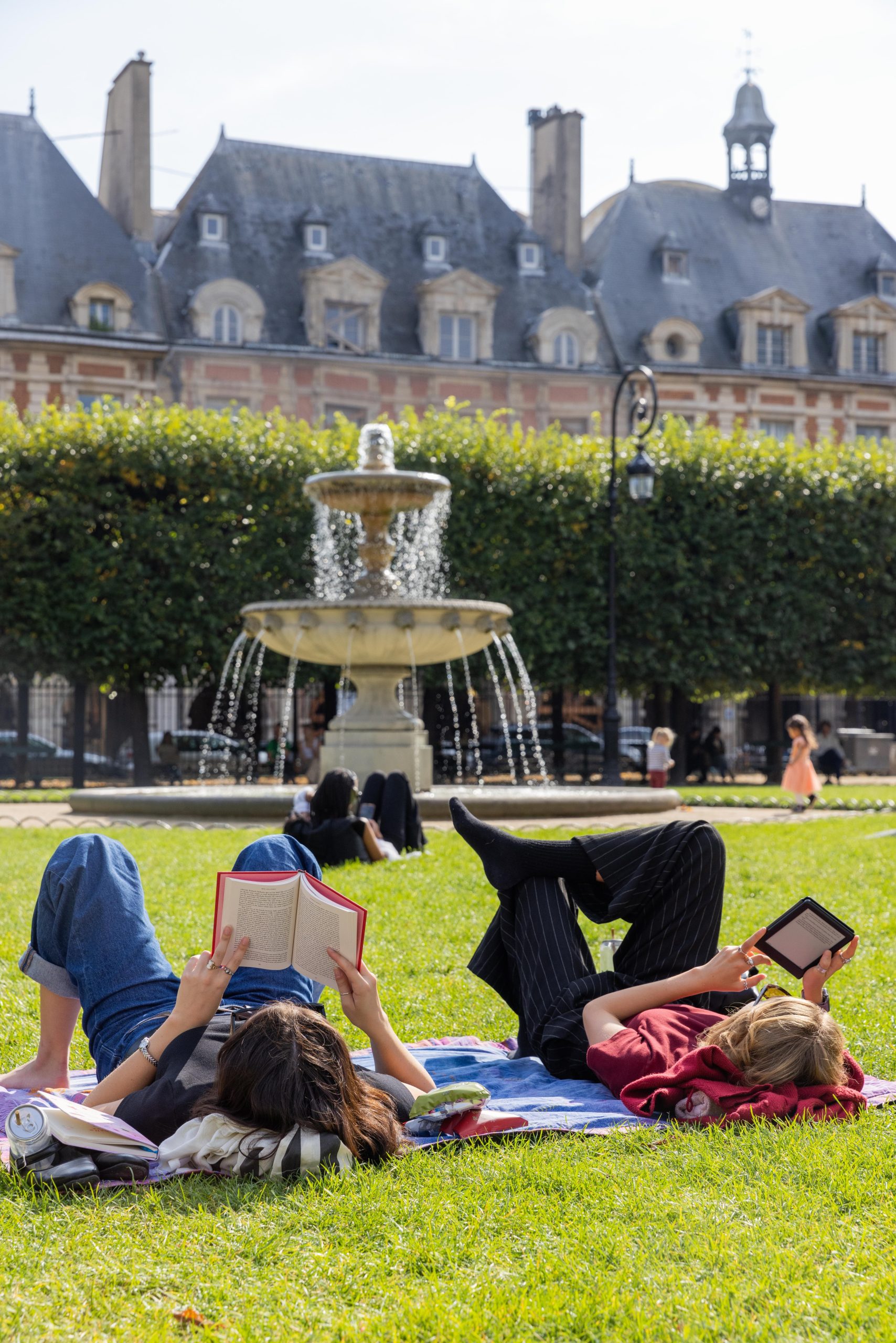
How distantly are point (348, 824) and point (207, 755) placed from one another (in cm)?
1709

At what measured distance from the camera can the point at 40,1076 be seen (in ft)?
13.9

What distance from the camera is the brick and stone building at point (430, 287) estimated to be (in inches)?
1283

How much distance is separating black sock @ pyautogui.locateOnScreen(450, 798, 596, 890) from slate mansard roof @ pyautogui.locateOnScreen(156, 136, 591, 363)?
99.2 ft

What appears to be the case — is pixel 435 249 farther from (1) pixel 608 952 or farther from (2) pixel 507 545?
(1) pixel 608 952

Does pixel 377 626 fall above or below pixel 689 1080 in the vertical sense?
above

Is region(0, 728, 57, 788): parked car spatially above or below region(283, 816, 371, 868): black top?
below

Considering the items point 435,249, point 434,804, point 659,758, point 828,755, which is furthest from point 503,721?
point 435,249

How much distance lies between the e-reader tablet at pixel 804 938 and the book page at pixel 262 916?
1.37m

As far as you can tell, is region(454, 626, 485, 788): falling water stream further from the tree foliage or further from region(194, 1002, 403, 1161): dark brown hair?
region(194, 1002, 403, 1161): dark brown hair

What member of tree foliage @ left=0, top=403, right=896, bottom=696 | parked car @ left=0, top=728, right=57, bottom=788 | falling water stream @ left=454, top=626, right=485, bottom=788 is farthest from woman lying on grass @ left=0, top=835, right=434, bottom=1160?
parked car @ left=0, top=728, right=57, bottom=788

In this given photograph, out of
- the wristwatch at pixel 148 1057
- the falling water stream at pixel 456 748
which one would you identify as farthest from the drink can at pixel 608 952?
the falling water stream at pixel 456 748

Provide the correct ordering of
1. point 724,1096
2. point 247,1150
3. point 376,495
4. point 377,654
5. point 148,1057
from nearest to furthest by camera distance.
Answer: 1. point 247,1150
2. point 148,1057
3. point 724,1096
4. point 377,654
5. point 376,495

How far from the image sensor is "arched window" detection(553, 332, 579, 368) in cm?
3562

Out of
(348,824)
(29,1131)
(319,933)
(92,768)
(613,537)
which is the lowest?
(92,768)
